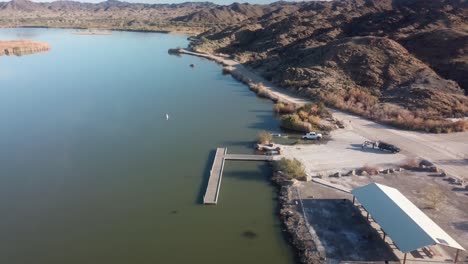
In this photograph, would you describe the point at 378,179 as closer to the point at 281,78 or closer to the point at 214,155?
the point at 214,155

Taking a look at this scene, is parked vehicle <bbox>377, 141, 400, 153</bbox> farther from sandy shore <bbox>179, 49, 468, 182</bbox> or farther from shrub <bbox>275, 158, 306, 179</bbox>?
shrub <bbox>275, 158, 306, 179</bbox>

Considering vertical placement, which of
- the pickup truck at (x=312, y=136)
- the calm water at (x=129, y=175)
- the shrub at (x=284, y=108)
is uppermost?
the shrub at (x=284, y=108)

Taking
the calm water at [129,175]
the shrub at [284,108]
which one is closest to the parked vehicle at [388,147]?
the calm water at [129,175]

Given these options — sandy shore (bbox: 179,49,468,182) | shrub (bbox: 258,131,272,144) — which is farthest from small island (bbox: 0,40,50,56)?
sandy shore (bbox: 179,49,468,182)

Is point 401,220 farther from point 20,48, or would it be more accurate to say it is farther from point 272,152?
point 20,48

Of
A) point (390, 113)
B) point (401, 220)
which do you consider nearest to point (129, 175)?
point (401, 220)

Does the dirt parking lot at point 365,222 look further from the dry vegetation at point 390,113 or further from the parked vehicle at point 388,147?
the dry vegetation at point 390,113

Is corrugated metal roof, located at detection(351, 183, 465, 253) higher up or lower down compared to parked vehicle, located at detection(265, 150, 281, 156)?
higher up
